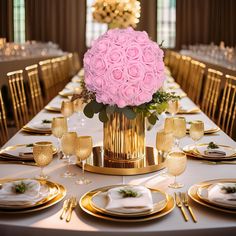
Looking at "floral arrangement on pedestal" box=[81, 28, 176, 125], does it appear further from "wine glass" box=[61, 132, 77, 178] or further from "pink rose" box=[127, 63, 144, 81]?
"wine glass" box=[61, 132, 77, 178]

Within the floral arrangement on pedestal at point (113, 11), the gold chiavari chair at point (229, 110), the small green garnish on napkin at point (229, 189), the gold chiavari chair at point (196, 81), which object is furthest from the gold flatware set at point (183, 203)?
the floral arrangement on pedestal at point (113, 11)

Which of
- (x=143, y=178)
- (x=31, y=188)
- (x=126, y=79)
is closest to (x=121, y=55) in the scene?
(x=126, y=79)

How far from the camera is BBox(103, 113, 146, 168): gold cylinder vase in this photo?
1982 mm

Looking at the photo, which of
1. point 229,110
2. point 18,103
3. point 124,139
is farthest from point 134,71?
point 18,103

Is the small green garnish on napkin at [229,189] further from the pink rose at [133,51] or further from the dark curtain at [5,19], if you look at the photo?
the dark curtain at [5,19]

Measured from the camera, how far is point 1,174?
74.0 inches

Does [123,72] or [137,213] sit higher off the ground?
[123,72]

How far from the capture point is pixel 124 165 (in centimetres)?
195

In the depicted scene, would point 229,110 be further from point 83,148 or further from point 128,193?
point 128,193

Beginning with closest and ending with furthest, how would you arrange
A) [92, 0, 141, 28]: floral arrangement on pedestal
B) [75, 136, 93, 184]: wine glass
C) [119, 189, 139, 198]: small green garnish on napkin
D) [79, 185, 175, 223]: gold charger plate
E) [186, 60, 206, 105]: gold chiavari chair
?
[79, 185, 175, 223]: gold charger plate → [119, 189, 139, 198]: small green garnish on napkin → [75, 136, 93, 184]: wine glass → [186, 60, 206, 105]: gold chiavari chair → [92, 0, 141, 28]: floral arrangement on pedestal

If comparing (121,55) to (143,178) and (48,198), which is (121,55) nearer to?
(143,178)

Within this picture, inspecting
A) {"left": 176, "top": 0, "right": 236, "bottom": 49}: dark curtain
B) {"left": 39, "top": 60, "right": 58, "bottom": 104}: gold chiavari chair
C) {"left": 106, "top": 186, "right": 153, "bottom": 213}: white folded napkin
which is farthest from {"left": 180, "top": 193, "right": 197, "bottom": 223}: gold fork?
{"left": 176, "top": 0, "right": 236, "bottom": 49}: dark curtain

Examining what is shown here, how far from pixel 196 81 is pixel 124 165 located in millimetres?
4186

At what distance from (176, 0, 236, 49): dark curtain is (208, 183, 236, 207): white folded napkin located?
1339cm
